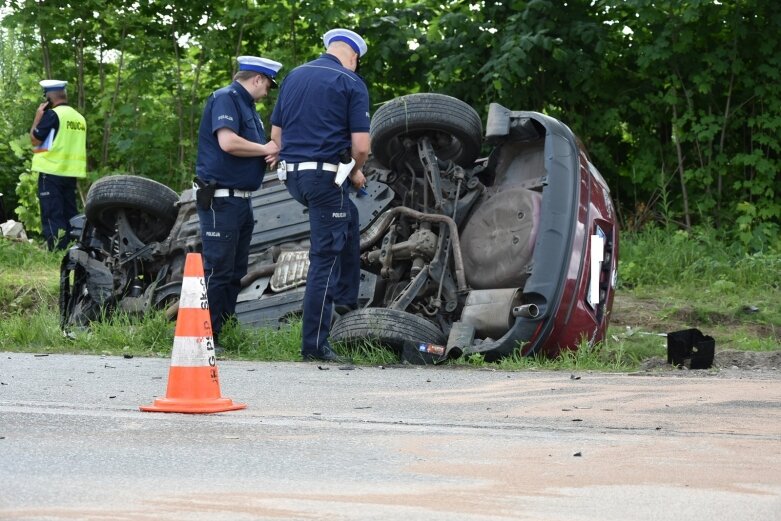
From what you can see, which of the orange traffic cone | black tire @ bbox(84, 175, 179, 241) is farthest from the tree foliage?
the orange traffic cone

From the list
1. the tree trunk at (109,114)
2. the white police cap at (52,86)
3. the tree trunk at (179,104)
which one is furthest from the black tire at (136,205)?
the tree trunk at (109,114)

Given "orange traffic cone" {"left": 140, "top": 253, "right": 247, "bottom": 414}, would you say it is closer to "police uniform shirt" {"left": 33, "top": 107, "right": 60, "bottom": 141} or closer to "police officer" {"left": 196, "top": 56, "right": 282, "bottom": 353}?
"police officer" {"left": 196, "top": 56, "right": 282, "bottom": 353}

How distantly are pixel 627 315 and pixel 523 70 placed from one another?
3.24m

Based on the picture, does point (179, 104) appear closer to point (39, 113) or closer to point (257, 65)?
point (39, 113)

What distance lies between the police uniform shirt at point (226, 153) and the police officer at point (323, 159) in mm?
464

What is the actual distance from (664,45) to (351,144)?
6.31 m

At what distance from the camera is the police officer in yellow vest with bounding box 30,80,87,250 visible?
43.5 feet

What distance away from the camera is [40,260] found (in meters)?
12.7

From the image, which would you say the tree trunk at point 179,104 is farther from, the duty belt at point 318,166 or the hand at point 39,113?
the duty belt at point 318,166

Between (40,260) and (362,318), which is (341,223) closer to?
(362,318)

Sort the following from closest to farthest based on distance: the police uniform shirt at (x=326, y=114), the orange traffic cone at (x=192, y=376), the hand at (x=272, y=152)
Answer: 1. the orange traffic cone at (x=192, y=376)
2. the police uniform shirt at (x=326, y=114)
3. the hand at (x=272, y=152)

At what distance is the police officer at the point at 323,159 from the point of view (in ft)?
25.1

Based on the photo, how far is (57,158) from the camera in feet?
44.0

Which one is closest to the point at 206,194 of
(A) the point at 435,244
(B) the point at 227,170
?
(B) the point at 227,170
